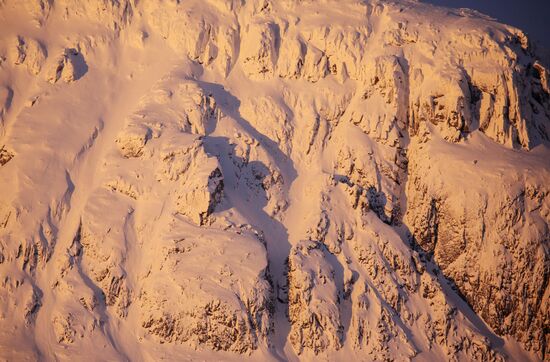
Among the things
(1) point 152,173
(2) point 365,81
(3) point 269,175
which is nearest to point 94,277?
(1) point 152,173

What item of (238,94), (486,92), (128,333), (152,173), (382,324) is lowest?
(128,333)

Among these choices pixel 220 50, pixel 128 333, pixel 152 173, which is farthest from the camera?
pixel 220 50

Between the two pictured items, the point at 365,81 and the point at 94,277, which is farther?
the point at 365,81

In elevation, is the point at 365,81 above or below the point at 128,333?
above

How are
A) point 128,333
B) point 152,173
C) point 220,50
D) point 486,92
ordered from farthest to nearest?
point 220,50 < point 486,92 < point 152,173 < point 128,333

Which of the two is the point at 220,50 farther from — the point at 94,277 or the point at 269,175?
the point at 94,277

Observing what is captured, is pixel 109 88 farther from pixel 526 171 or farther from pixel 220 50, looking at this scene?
pixel 526 171
